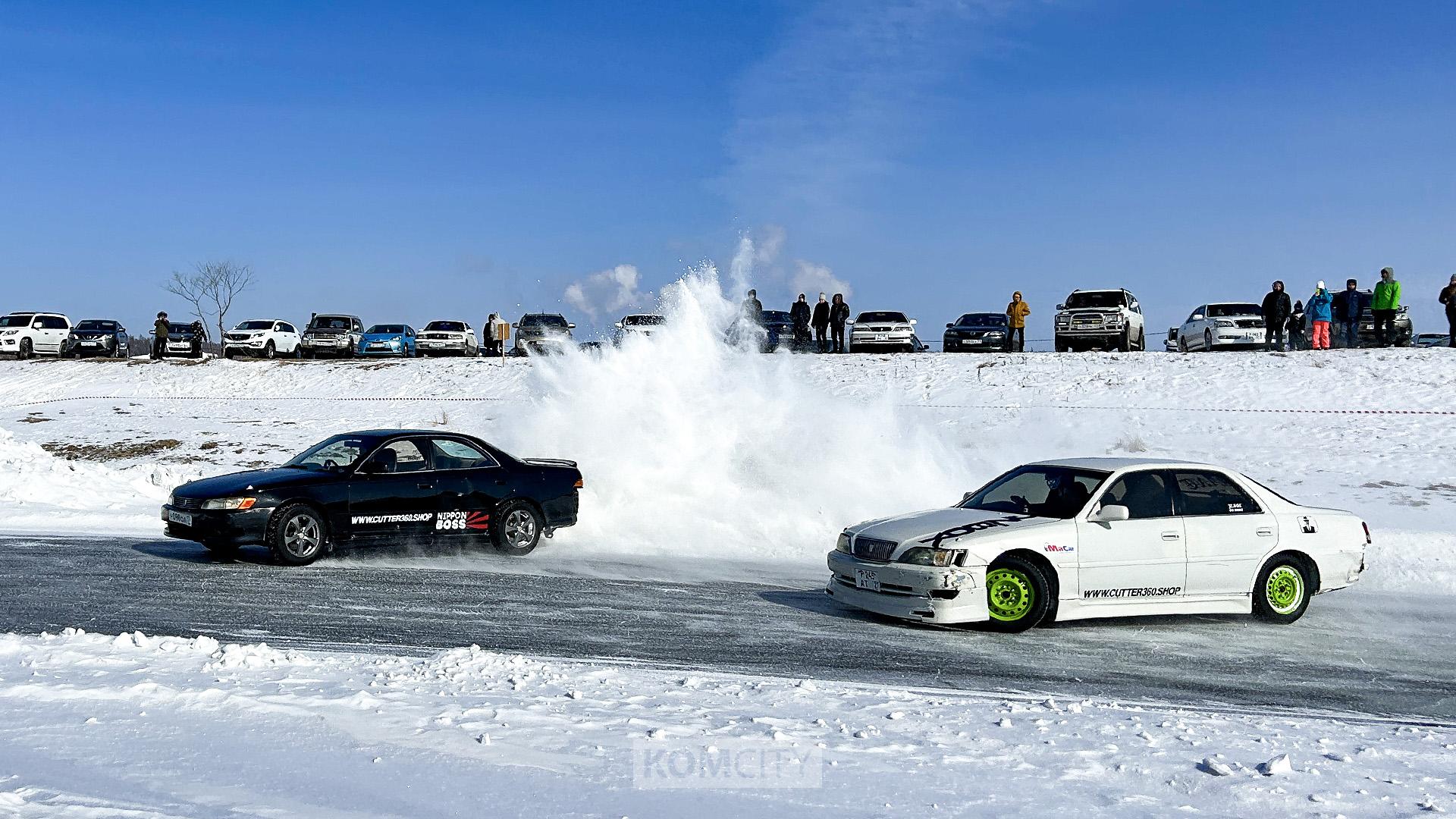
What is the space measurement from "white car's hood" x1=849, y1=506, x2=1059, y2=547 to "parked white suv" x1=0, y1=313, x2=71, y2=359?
39.0 m

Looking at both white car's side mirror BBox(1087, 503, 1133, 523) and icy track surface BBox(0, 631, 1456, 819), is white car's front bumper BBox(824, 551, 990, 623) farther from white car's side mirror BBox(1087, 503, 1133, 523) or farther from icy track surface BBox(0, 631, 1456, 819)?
icy track surface BBox(0, 631, 1456, 819)

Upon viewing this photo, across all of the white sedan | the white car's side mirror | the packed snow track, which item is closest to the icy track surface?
the packed snow track

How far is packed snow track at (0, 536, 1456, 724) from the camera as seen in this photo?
23.7 feet

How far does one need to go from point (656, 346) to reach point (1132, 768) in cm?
1222

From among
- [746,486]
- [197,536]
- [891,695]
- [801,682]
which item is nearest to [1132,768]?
[891,695]

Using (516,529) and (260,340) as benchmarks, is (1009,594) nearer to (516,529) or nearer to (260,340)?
(516,529)

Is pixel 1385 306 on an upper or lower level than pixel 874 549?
upper

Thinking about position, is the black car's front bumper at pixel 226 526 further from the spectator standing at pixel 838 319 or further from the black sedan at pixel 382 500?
the spectator standing at pixel 838 319

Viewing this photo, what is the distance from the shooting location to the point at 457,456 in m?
12.5

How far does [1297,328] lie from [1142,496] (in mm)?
Result: 27055
